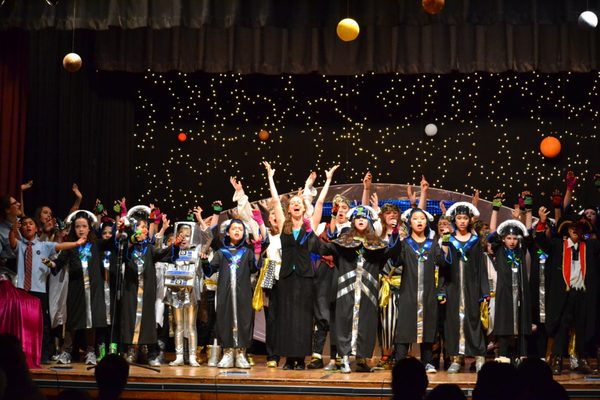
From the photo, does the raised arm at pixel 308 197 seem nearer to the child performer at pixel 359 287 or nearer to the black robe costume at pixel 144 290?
the child performer at pixel 359 287

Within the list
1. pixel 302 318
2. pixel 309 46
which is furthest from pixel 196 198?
pixel 302 318

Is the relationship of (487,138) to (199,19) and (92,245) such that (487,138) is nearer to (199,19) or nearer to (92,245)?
(199,19)

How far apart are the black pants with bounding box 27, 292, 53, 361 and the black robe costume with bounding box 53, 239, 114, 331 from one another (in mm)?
218

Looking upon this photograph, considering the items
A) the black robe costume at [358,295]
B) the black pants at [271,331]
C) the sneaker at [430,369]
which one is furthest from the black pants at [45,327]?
the sneaker at [430,369]

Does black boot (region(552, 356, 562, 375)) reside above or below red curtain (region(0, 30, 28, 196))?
below

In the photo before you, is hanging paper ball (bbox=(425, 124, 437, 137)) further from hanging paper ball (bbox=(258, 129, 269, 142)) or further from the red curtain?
the red curtain

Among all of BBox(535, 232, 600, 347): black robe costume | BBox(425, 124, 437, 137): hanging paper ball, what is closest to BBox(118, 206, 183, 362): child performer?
BBox(535, 232, 600, 347): black robe costume

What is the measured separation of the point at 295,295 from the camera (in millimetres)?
7910

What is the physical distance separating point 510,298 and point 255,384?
243 centimetres

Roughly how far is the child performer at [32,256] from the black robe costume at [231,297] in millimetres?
1306

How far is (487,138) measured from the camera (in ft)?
38.9

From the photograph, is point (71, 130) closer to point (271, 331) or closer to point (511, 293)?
point (271, 331)

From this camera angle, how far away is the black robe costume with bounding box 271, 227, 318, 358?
7852 millimetres

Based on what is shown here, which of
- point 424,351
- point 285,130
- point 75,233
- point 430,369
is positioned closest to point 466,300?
point 424,351
